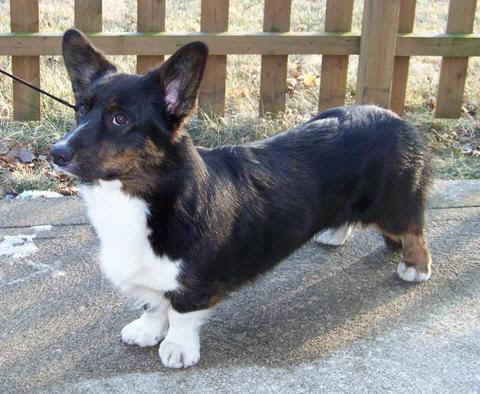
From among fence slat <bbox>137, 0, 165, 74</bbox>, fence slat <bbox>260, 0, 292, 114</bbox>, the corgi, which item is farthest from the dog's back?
fence slat <bbox>137, 0, 165, 74</bbox>

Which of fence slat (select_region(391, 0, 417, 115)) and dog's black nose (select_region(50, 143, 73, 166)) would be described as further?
fence slat (select_region(391, 0, 417, 115))

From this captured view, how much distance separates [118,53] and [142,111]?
3133 millimetres

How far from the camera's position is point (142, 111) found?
275 cm

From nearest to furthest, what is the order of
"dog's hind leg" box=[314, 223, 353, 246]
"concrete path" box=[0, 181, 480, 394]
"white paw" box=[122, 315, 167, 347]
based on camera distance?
"concrete path" box=[0, 181, 480, 394] < "white paw" box=[122, 315, 167, 347] < "dog's hind leg" box=[314, 223, 353, 246]

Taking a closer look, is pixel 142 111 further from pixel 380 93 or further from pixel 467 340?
pixel 380 93

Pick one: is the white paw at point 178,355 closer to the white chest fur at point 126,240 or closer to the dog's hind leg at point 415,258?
the white chest fur at point 126,240

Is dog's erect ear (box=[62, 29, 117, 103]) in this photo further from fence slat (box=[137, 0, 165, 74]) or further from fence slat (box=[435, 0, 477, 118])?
fence slat (box=[435, 0, 477, 118])

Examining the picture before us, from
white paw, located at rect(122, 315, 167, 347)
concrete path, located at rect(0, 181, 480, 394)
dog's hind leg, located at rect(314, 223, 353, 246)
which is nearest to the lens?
concrete path, located at rect(0, 181, 480, 394)

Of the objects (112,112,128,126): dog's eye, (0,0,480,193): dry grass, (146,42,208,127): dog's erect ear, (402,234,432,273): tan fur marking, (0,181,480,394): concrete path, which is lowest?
(0,181,480,394): concrete path

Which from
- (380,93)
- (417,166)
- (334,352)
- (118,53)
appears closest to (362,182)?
(417,166)

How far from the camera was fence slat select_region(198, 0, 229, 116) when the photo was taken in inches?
226

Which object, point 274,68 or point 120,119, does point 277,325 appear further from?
point 274,68

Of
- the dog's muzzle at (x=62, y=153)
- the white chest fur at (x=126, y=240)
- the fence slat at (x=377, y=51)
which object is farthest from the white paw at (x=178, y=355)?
the fence slat at (x=377, y=51)

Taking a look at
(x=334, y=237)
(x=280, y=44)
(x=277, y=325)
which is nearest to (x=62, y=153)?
(x=277, y=325)
